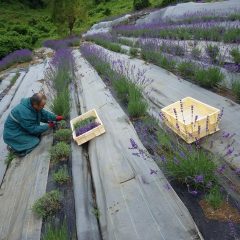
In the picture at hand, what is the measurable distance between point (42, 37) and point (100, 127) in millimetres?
25780

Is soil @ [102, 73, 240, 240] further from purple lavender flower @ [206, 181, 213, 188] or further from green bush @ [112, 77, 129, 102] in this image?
green bush @ [112, 77, 129, 102]

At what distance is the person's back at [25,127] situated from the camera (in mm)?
4469

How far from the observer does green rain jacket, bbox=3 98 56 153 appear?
177 inches

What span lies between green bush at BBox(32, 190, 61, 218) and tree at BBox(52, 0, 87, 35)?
A: 2048cm

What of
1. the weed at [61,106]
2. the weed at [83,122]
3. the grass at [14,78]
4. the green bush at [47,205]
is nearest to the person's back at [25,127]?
the weed at [83,122]

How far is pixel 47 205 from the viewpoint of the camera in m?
3.00

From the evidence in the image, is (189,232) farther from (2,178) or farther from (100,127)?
(2,178)

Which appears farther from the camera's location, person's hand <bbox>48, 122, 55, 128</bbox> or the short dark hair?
person's hand <bbox>48, 122, 55, 128</bbox>

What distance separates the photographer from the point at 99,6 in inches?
1314

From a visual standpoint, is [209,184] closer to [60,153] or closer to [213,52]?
[60,153]

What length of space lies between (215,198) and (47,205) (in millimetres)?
1457

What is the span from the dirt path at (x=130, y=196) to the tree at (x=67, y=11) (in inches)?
756

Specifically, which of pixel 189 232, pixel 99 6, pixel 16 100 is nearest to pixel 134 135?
pixel 189 232

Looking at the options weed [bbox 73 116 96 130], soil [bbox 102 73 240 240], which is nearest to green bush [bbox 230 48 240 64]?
weed [bbox 73 116 96 130]
